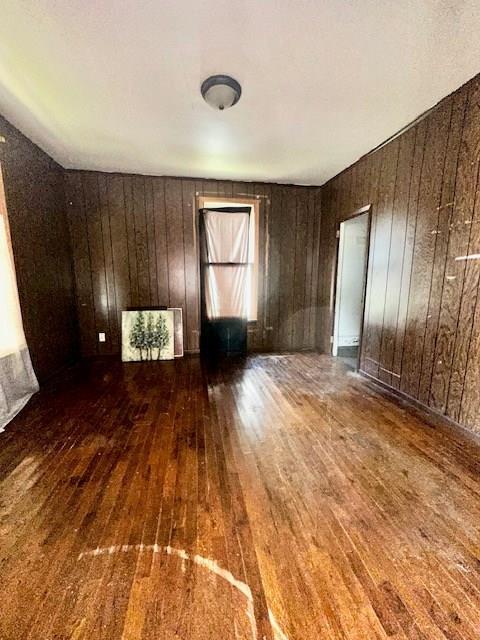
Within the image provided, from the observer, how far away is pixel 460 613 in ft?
3.34

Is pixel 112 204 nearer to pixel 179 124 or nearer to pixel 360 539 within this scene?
pixel 179 124

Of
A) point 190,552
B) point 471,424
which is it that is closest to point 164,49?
point 190,552

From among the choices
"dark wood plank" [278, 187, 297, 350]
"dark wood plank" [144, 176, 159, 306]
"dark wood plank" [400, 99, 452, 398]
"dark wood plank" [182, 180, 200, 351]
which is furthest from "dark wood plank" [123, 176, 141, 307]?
"dark wood plank" [400, 99, 452, 398]

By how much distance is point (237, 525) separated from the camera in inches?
54.2


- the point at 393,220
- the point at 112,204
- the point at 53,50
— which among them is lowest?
the point at 393,220

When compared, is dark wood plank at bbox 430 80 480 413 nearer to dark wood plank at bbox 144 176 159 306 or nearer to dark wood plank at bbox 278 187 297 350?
dark wood plank at bbox 278 187 297 350

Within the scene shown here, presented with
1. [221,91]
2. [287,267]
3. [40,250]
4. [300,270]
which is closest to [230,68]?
[221,91]

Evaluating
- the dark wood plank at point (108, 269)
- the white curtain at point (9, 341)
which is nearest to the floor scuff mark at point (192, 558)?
the white curtain at point (9, 341)

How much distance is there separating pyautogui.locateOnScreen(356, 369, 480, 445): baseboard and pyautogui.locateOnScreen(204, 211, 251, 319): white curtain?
2197 mm

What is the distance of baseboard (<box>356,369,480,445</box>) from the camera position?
2.18m

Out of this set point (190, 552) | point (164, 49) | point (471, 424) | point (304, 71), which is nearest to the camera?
point (190, 552)

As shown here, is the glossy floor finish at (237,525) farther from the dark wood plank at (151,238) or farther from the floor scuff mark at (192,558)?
the dark wood plank at (151,238)

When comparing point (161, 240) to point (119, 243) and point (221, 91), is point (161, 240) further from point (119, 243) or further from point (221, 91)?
point (221, 91)

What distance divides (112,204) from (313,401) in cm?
366
